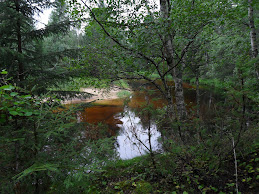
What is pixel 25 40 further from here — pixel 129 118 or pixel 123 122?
pixel 123 122

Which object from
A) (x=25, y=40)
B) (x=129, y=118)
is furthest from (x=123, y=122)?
(x=25, y=40)

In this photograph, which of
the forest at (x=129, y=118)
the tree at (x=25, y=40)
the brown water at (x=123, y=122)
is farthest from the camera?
the brown water at (x=123, y=122)

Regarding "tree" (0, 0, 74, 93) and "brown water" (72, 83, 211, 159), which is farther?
"brown water" (72, 83, 211, 159)

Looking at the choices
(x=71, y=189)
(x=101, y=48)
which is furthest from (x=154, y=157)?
(x=101, y=48)

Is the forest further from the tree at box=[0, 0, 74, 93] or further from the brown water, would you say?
the brown water

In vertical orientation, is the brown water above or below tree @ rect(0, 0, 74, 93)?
below

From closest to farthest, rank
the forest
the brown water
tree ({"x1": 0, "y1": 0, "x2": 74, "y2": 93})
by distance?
the forest, tree ({"x1": 0, "y1": 0, "x2": 74, "y2": 93}), the brown water

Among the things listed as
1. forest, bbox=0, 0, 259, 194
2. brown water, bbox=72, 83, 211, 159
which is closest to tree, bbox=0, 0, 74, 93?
forest, bbox=0, 0, 259, 194

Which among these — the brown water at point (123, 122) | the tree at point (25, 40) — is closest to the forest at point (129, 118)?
the tree at point (25, 40)

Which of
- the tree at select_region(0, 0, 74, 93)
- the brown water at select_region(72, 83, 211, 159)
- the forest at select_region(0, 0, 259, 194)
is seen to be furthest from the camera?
the brown water at select_region(72, 83, 211, 159)

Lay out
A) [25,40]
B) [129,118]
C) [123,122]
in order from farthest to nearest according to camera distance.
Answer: [123,122], [25,40], [129,118]

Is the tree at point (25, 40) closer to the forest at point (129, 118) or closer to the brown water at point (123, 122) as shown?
the forest at point (129, 118)

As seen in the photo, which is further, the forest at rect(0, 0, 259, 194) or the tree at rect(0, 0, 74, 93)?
the tree at rect(0, 0, 74, 93)

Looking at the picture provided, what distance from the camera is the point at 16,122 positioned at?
2.03 metres
